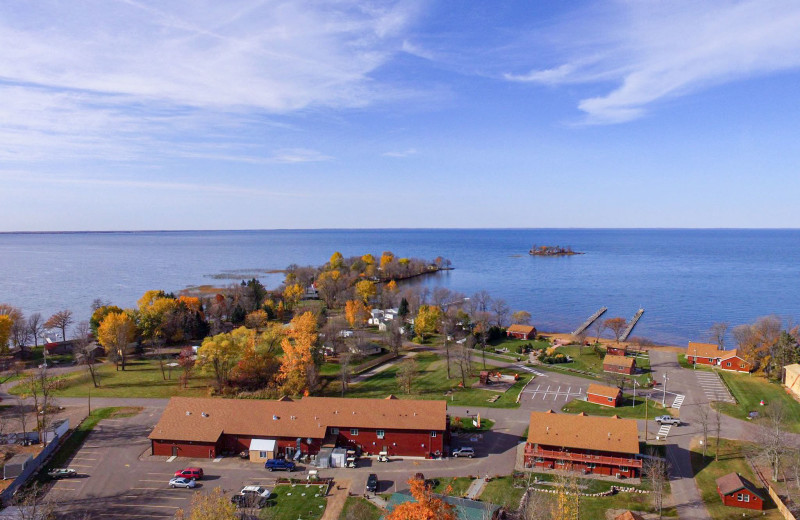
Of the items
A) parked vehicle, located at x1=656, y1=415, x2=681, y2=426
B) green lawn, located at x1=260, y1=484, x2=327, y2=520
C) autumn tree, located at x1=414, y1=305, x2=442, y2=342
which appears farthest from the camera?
autumn tree, located at x1=414, y1=305, x2=442, y2=342

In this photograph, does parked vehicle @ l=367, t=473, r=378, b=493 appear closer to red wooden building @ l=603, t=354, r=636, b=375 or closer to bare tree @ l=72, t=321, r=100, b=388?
red wooden building @ l=603, t=354, r=636, b=375

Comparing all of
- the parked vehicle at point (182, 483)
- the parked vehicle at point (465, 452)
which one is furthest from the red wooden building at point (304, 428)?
the parked vehicle at point (182, 483)

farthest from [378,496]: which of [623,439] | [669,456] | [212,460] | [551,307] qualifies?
[551,307]

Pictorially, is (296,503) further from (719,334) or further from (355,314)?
(719,334)

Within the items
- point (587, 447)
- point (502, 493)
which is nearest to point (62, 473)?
point (502, 493)

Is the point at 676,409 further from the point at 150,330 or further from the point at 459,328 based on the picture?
the point at 150,330

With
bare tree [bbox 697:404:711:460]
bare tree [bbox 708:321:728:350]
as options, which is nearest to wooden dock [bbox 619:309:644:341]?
bare tree [bbox 708:321:728:350]
